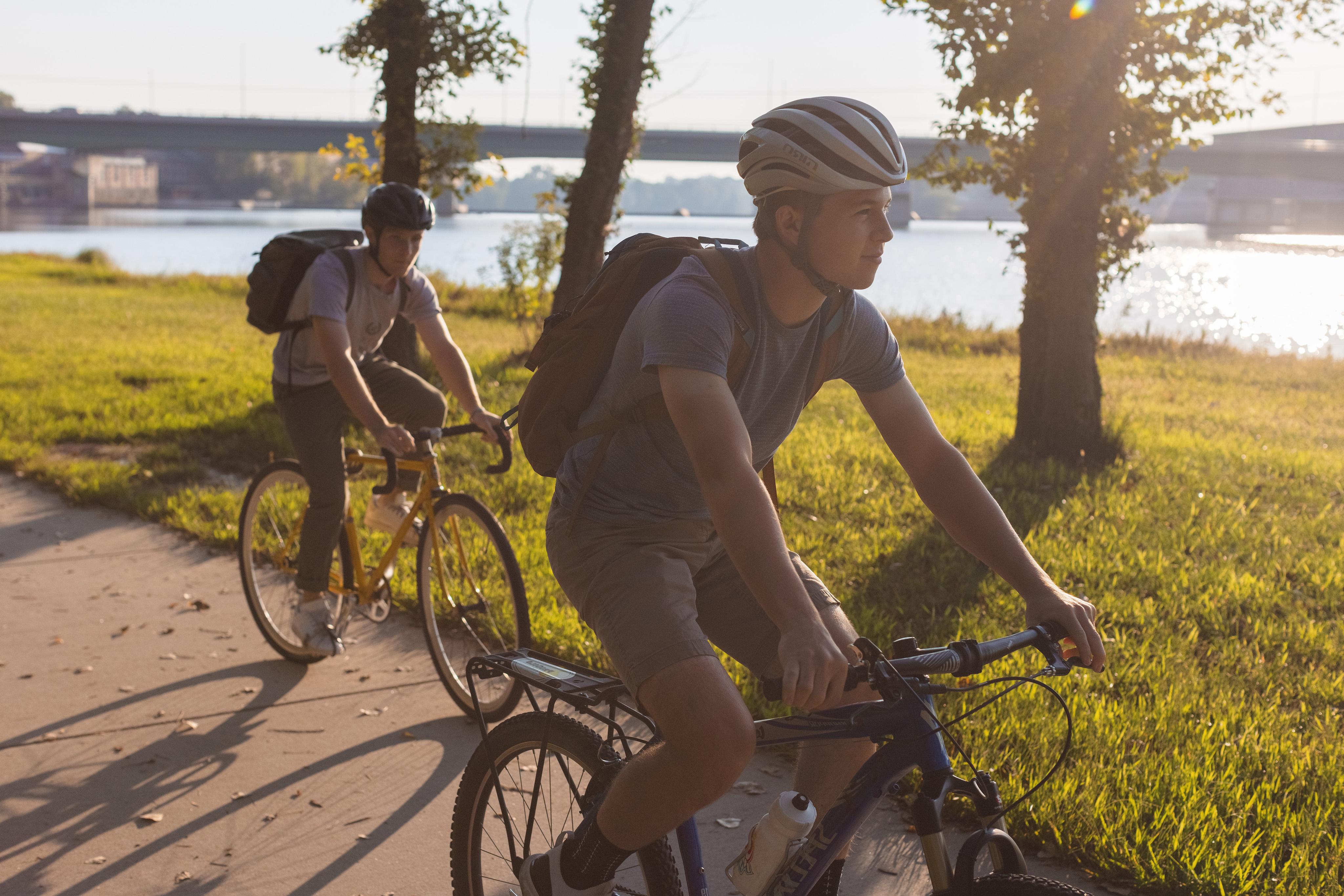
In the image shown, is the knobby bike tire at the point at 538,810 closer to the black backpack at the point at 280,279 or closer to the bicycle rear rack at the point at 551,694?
the bicycle rear rack at the point at 551,694

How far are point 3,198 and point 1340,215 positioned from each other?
125108 millimetres

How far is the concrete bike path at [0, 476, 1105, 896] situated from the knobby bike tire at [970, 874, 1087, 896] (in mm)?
1453

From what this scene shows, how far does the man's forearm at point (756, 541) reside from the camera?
198cm

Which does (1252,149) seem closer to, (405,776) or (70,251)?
(70,251)

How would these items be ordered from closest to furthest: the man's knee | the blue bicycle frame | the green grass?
1. the blue bicycle frame
2. the man's knee
3. the green grass

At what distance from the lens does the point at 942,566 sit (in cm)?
604

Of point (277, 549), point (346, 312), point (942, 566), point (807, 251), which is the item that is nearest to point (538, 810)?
point (807, 251)

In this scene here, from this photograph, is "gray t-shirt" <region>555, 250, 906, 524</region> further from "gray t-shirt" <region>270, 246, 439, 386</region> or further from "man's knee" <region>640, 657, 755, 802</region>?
"gray t-shirt" <region>270, 246, 439, 386</region>

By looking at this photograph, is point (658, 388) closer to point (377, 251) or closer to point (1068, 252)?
point (377, 251)

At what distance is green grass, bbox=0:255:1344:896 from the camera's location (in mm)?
3574

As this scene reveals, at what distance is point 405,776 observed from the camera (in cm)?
405

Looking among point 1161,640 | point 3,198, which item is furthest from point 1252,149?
point 3,198

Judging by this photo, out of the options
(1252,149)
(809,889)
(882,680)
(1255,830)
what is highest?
(1252,149)

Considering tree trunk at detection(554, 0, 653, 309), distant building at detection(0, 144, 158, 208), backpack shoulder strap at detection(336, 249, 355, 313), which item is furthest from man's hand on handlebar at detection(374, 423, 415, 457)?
distant building at detection(0, 144, 158, 208)
